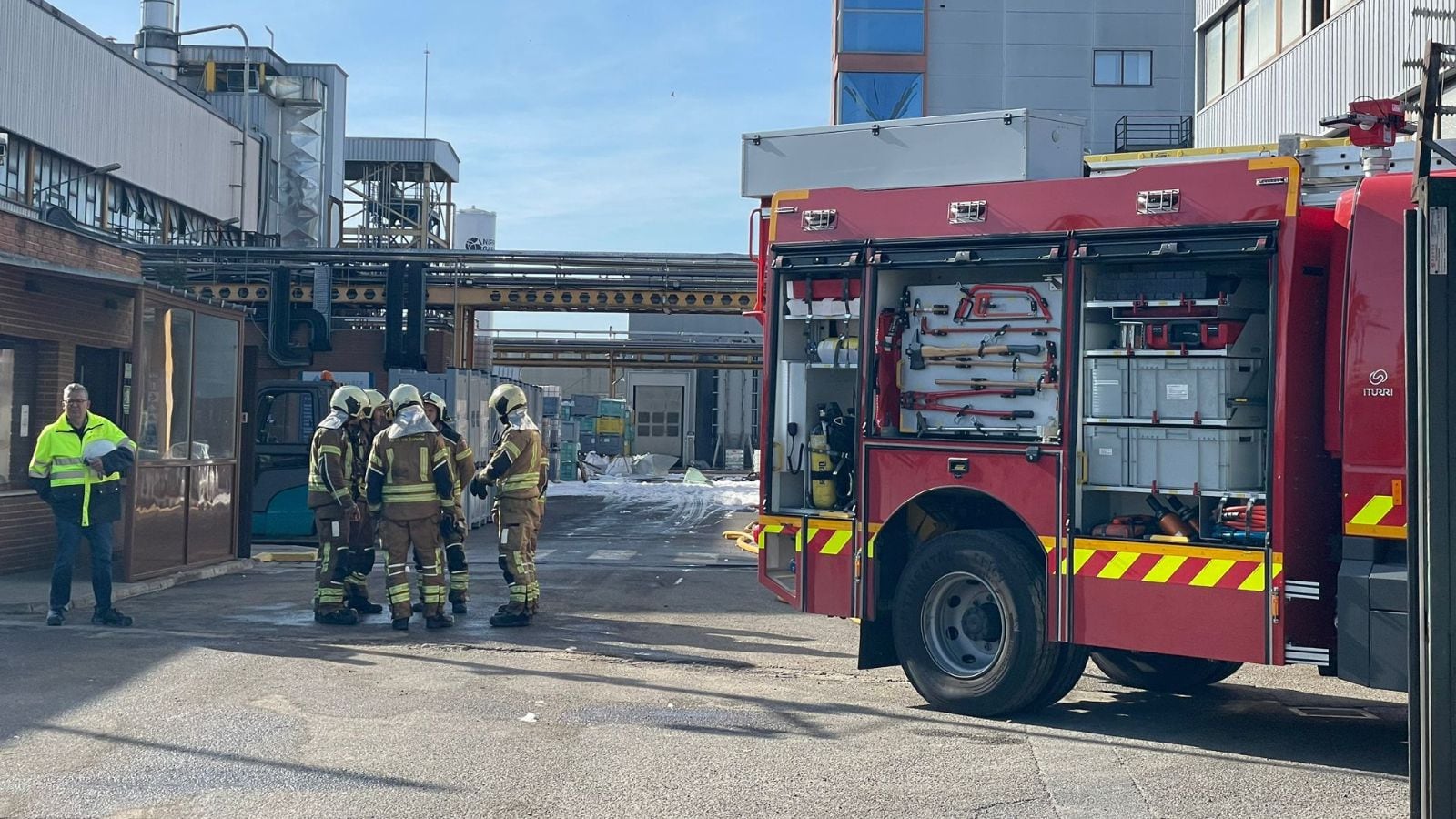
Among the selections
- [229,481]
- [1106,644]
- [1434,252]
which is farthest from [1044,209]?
[229,481]

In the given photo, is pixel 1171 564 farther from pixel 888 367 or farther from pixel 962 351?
pixel 888 367

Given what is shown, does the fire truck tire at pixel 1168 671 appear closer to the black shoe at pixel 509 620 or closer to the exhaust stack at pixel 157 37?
the black shoe at pixel 509 620

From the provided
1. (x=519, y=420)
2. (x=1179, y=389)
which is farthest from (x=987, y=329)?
(x=519, y=420)

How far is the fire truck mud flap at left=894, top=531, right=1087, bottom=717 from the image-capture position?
7.82 meters

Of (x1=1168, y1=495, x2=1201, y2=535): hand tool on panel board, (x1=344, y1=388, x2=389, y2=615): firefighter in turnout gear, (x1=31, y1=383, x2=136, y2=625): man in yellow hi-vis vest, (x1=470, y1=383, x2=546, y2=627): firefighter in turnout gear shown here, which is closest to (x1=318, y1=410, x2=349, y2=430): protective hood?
(x1=344, y1=388, x2=389, y2=615): firefighter in turnout gear

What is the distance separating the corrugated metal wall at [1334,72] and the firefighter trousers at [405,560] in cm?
988

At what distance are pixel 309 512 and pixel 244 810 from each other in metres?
13.3

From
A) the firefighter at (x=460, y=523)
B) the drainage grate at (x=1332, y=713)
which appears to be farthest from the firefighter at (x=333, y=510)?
the drainage grate at (x=1332, y=713)

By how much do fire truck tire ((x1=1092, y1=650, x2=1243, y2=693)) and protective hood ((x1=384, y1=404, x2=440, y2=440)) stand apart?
17.4 ft

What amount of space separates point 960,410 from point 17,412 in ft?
33.3

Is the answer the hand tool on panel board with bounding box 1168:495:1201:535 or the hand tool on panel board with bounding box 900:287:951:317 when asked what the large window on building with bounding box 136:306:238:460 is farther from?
the hand tool on panel board with bounding box 1168:495:1201:535

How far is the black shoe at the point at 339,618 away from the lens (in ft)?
37.8

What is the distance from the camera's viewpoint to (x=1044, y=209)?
786cm

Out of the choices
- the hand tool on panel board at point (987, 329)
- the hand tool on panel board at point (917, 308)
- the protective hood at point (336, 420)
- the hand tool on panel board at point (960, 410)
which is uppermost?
the hand tool on panel board at point (917, 308)
